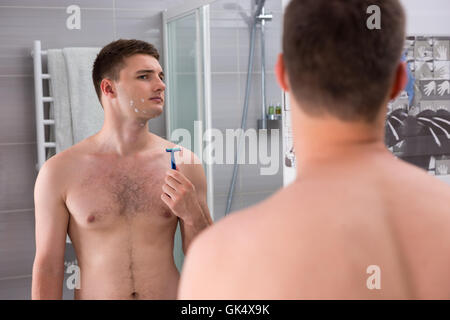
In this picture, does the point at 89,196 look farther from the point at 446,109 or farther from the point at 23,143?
the point at 23,143

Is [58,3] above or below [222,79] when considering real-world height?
above

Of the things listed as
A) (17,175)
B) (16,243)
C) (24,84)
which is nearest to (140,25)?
(24,84)

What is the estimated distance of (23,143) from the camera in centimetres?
241

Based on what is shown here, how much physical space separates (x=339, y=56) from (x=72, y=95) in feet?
6.53

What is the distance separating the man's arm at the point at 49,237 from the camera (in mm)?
1155

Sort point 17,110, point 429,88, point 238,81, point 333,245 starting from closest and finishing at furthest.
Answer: point 333,245
point 429,88
point 238,81
point 17,110

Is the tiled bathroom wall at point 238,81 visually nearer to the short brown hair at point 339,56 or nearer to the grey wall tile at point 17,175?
the grey wall tile at point 17,175

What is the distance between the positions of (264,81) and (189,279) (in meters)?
1.26

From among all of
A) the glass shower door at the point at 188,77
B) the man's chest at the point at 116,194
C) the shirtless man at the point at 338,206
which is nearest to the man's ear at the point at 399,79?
the shirtless man at the point at 338,206

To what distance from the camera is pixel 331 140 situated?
0.54 metres

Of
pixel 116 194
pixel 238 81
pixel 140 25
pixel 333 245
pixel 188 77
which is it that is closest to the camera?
pixel 333 245

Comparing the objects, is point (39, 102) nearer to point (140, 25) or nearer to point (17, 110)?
point (17, 110)

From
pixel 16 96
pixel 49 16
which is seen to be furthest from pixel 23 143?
pixel 49 16

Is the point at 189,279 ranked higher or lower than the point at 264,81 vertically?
lower
